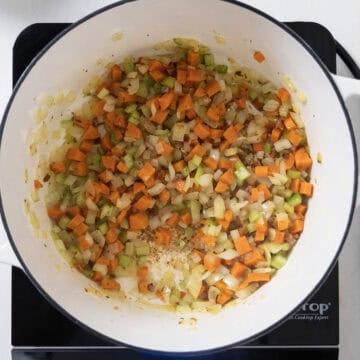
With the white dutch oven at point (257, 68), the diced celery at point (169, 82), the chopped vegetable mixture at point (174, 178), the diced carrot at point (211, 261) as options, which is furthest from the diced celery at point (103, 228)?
the diced celery at point (169, 82)

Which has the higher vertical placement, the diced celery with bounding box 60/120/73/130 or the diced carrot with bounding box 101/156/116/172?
the diced celery with bounding box 60/120/73/130

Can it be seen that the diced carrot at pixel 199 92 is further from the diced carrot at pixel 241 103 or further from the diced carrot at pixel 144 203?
the diced carrot at pixel 144 203

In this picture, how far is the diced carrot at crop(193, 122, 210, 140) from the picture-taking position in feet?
4.66

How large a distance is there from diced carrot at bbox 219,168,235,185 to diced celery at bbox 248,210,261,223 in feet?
0.26

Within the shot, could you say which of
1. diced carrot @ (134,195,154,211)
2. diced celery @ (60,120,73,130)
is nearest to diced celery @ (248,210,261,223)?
diced carrot @ (134,195,154,211)

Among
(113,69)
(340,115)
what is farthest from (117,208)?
(340,115)

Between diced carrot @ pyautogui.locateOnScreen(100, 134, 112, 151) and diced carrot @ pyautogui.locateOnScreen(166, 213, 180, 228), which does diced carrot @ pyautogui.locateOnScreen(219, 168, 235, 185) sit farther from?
diced carrot @ pyautogui.locateOnScreen(100, 134, 112, 151)

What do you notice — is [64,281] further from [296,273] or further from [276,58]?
[276,58]

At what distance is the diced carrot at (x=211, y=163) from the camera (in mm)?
1421

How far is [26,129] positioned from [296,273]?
61 cm

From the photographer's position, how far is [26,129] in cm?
132

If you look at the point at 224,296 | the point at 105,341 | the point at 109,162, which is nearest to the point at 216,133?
the point at 109,162

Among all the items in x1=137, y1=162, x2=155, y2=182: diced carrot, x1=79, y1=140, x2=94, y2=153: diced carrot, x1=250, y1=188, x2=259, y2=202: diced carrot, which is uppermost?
x1=79, y1=140, x2=94, y2=153: diced carrot

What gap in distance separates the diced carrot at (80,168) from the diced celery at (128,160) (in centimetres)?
9
